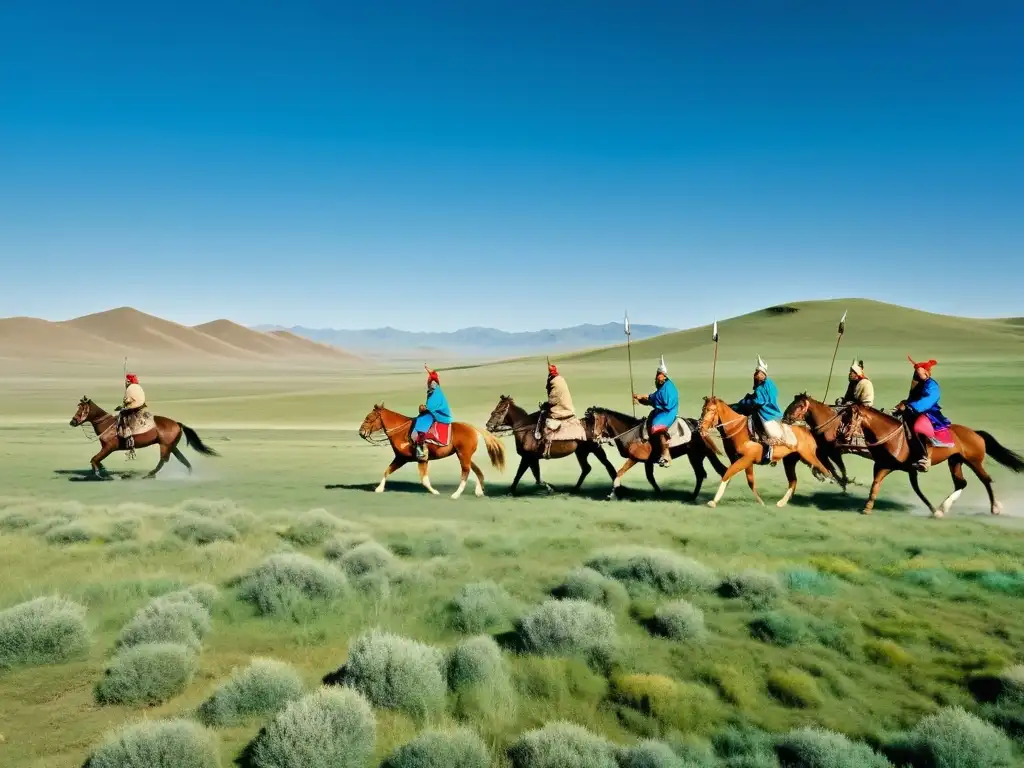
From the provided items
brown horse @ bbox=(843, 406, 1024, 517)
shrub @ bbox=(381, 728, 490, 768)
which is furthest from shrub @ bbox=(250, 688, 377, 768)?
brown horse @ bbox=(843, 406, 1024, 517)

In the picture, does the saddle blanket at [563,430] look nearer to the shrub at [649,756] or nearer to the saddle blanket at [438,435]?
the saddle blanket at [438,435]

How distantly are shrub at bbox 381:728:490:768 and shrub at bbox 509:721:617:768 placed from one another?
1.01 feet

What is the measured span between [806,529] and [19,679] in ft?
39.4

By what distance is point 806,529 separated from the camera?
12.6 metres

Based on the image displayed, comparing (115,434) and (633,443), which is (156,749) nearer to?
(633,443)

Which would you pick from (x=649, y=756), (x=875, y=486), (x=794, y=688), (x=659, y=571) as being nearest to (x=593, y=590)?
(x=659, y=571)

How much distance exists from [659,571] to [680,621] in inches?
68.9

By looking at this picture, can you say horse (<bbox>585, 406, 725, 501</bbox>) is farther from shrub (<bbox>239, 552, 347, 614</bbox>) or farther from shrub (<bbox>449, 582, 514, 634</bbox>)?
shrub (<bbox>239, 552, 347, 614</bbox>)

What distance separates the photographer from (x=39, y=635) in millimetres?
7379

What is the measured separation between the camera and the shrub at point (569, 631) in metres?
7.36

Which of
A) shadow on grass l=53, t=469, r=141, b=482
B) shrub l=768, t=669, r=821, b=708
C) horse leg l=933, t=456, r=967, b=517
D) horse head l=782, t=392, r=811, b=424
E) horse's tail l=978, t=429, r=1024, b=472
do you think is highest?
horse head l=782, t=392, r=811, b=424

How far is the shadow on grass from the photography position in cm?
1972

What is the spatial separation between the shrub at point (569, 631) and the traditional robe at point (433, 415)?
29.1 feet

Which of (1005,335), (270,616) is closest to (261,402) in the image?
(270,616)
